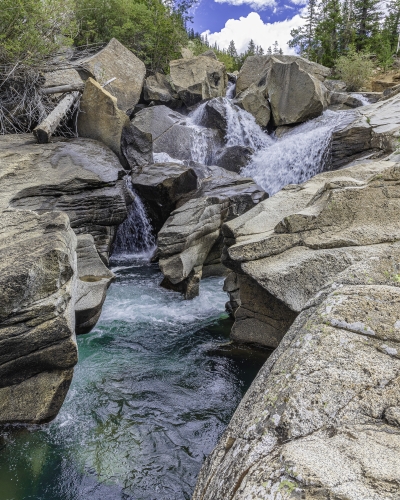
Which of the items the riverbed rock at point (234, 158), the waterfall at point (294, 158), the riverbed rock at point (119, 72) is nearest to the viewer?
the waterfall at point (294, 158)

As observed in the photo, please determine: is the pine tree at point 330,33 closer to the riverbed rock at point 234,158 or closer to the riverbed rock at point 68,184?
the riverbed rock at point 234,158

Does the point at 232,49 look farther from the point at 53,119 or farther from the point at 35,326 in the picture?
the point at 35,326

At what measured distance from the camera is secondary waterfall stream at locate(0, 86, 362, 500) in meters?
3.89

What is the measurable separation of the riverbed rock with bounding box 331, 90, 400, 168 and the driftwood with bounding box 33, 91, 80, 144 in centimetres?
873

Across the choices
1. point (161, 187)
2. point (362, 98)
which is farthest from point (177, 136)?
point (362, 98)

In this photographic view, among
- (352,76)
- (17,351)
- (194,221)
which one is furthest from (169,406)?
(352,76)

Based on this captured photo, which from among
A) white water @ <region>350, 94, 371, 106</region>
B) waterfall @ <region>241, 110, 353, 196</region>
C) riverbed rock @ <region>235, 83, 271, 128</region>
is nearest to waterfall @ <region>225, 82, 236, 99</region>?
riverbed rock @ <region>235, 83, 271, 128</region>

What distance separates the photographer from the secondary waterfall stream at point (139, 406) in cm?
389

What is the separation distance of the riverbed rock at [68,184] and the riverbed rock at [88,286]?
3.42ft

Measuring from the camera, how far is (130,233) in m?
12.0

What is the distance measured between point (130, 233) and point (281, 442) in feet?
34.6

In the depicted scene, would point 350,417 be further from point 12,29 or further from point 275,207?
point 12,29

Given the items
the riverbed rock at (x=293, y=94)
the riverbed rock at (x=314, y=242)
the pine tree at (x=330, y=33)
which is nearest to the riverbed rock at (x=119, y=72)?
the riverbed rock at (x=293, y=94)

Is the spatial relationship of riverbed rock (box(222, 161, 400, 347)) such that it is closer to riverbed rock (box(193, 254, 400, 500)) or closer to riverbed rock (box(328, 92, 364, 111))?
riverbed rock (box(193, 254, 400, 500))
